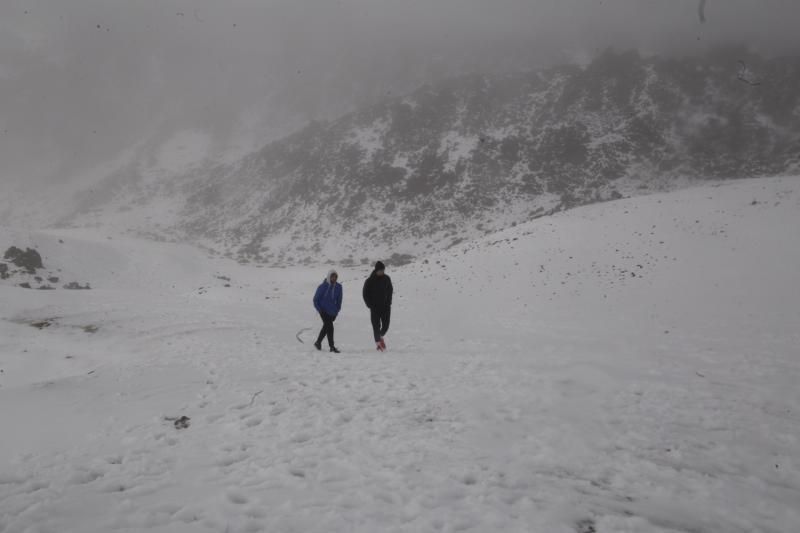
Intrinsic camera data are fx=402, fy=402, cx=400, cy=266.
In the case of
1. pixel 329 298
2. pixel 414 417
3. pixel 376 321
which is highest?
pixel 329 298

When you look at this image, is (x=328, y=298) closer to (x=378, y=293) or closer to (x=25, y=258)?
(x=378, y=293)

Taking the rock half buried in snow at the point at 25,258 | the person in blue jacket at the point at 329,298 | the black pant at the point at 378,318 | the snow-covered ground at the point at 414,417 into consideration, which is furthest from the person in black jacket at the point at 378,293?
the rock half buried in snow at the point at 25,258

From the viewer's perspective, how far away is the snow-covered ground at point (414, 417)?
3635 mm

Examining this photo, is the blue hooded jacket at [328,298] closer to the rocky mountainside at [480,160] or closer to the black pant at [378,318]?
the black pant at [378,318]

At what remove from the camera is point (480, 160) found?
2035 inches

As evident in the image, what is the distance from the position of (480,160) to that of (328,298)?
46.0 m

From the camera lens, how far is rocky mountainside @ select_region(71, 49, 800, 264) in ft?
145

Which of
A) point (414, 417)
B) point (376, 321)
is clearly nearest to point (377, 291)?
point (376, 321)

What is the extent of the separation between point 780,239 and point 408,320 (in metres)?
17.1

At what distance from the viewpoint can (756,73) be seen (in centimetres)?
5097

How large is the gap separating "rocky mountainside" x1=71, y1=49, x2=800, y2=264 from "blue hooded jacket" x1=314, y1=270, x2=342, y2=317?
30.7m

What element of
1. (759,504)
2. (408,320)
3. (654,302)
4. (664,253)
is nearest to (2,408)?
(759,504)

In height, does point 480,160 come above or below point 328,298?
above

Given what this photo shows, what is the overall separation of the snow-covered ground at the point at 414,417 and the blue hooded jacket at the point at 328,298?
A: 1177mm
